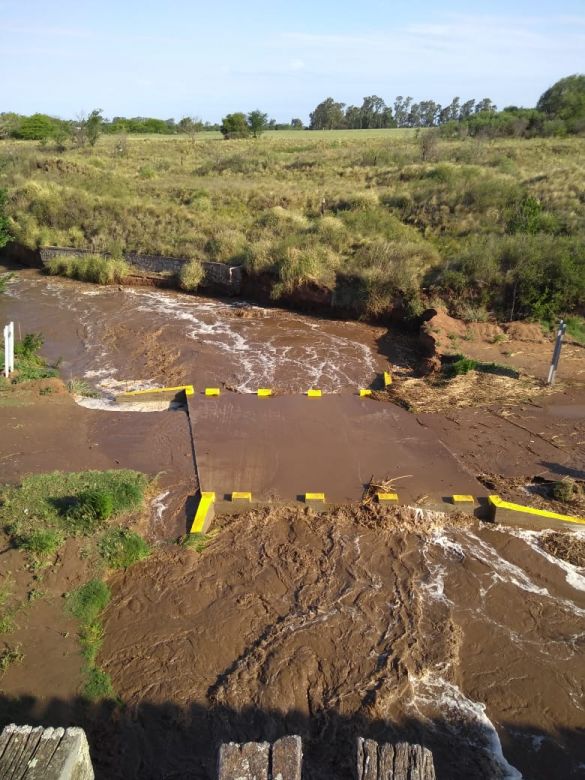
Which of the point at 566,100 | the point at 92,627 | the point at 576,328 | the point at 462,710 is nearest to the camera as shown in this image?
the point at 462,710

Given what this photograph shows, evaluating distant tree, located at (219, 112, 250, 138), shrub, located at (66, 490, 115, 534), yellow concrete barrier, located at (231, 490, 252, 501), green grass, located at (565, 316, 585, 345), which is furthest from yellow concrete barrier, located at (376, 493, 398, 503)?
distant tree, located at (219, 112, 250, 138)

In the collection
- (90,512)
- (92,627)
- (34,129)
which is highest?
(34,129)

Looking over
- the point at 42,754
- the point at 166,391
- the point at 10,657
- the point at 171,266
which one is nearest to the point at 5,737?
the point at 42,754

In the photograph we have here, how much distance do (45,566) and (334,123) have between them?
7764 cm

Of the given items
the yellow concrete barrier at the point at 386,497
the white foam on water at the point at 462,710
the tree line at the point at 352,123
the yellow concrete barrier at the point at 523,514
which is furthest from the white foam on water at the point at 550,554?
the tree line at the point at 352,123

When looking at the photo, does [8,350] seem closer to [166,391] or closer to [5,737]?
[166,391]

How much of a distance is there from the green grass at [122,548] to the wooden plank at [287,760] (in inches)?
206

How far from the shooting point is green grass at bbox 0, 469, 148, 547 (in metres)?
7.08

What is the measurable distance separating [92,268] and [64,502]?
15.2 meters

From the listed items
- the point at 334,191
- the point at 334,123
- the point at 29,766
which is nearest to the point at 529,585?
the point at 29,766

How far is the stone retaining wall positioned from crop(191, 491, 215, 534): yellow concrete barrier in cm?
1235

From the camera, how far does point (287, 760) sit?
1977 millimetres

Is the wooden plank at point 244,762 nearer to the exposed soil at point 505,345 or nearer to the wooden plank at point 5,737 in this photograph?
the wooden plank at point 5,737

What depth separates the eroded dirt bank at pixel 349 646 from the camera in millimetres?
4945
